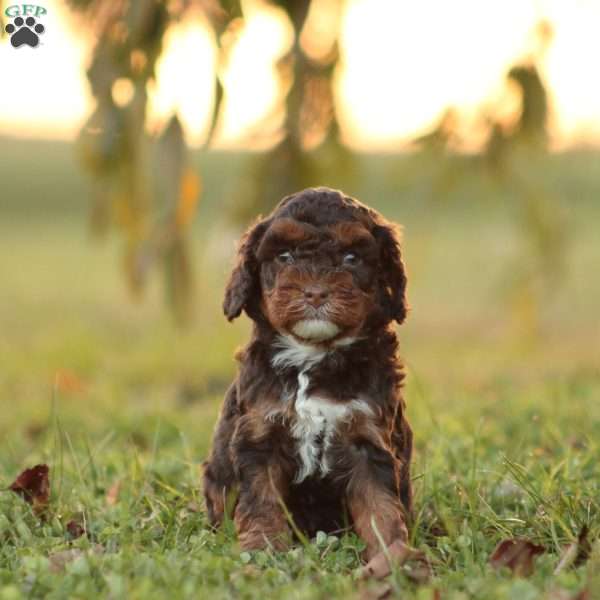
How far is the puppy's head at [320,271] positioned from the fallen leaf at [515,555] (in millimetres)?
857

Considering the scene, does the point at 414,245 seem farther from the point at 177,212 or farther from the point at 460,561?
the point at 460,561

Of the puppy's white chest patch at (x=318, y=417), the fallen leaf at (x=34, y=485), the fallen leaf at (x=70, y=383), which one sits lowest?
the fallen leaf at (x=70, y=383)

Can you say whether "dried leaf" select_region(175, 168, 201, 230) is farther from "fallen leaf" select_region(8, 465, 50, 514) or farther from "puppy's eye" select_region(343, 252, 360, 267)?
"puppy's eye" select_region(343, 252, 360, 267)

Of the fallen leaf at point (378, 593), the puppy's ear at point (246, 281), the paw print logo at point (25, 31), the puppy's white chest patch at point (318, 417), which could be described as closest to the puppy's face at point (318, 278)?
the puppy's ear at point (246, 281)

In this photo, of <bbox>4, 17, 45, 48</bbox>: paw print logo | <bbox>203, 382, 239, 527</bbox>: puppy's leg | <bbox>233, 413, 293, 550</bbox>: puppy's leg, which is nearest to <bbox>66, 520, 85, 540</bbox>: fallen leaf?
<bbox>203, 382, 239, 527</bbox>: puppy's leg

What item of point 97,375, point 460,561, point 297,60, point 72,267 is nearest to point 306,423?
point 460,561

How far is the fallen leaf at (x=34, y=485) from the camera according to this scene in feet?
16.7

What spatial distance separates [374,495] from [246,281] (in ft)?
2.85

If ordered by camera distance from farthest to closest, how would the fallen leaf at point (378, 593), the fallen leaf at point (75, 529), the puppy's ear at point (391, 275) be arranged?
the fallen leaf at point (75, 529) < the puppy's ear at point (391, 275) < the fallen leaf at point (378, 593)

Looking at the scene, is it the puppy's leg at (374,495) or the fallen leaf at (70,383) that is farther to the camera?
the fallen leaf at (70,383)

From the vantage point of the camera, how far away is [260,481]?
173 inches

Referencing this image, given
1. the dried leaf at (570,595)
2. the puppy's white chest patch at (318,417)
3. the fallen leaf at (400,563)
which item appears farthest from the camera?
the puppy's white chest patch at (318,417)

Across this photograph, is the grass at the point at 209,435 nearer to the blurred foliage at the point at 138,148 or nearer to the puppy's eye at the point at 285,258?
the blurred foliage at the point at 138,148

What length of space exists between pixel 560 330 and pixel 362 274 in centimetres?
1372
